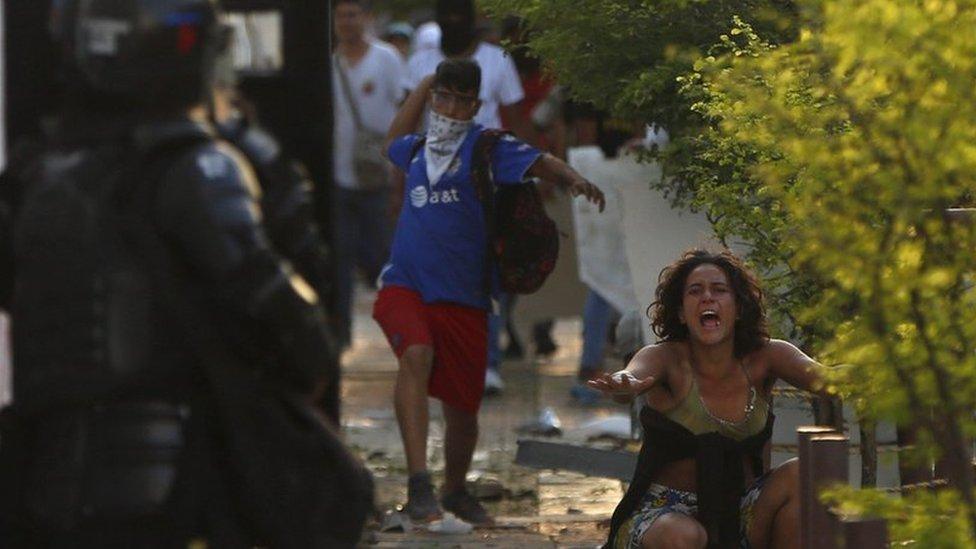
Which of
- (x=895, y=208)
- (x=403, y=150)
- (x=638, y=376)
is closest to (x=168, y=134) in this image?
(x=895, y=208)

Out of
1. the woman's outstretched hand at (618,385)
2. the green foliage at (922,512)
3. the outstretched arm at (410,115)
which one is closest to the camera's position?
the green foliage at (922,512)

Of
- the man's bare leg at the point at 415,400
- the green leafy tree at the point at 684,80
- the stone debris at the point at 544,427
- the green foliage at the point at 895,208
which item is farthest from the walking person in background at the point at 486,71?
the green foliage at the point at 895,208

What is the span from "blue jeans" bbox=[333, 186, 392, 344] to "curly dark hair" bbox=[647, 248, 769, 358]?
5.74 metres

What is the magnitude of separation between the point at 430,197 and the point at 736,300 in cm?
202

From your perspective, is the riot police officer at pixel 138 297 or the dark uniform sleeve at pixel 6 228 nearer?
the riot police officer at pixel 138 297

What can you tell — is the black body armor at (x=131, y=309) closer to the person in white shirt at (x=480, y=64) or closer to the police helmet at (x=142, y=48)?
the police helmet at (x=142, y=48)

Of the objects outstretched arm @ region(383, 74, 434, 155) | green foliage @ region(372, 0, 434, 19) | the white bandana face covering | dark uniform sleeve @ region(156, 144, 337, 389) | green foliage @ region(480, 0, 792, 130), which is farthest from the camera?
green foliage @ region(372, 0, 434, 19)

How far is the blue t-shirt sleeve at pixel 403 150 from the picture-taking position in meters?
8.44

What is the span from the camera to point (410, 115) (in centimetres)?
868

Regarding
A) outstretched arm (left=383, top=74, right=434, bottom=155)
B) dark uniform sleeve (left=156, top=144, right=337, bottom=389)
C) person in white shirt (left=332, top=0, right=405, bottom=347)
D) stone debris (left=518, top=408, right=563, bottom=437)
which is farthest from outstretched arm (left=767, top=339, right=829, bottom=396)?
person in white shirt (left=332, top=0, right=405, bottom=347)

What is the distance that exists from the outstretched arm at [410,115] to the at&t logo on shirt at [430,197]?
297 mm

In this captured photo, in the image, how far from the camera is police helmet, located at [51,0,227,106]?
13.6 feet

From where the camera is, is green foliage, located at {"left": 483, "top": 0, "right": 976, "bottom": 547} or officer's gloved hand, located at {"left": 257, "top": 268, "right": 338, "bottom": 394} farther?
green foliage, located at {"left": 483, "top": 0, "right": 976, "bottom": 547}

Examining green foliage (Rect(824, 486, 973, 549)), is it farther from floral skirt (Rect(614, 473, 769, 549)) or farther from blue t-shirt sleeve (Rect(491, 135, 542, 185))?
blue t-shirt sleeve (Rect(491, 135, 542, 185))
